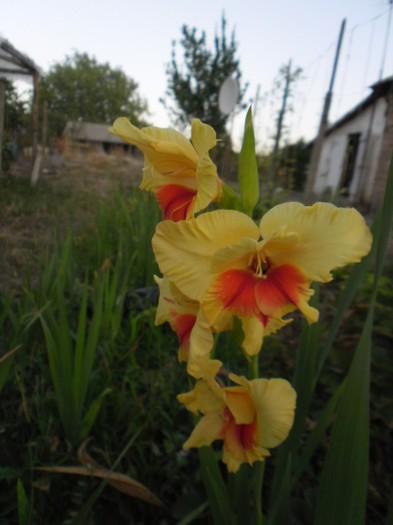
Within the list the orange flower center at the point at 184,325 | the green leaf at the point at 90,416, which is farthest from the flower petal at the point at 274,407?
the green leaf at the point at 90,416

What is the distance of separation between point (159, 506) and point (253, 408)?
65cm

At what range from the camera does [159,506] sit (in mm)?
1150

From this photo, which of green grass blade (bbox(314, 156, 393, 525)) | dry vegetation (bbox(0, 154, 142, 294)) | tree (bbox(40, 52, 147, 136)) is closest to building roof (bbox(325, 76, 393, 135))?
dry vegetation (bbox(0, 154, 142, 294))

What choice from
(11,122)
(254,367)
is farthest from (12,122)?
(254,367)

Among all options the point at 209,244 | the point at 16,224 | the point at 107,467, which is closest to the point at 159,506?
the point at 107,467

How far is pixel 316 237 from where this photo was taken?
1.96 ft

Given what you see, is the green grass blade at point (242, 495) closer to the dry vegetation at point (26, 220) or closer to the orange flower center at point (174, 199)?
the orange flower center at point (174, 199)

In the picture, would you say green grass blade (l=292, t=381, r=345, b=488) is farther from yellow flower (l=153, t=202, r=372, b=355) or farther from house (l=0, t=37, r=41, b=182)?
house (l=0, t=37, r=41, b=182)

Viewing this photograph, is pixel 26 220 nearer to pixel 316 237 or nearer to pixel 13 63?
pixel 13 63

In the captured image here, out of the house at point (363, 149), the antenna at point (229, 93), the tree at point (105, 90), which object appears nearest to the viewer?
the antenna at point (229, 93)

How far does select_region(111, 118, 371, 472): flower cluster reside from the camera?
23.1 inches

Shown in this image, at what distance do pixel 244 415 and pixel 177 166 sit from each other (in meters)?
0.42

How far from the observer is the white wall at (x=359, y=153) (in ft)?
31.9

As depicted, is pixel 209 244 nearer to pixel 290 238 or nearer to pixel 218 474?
pixel 290 238
